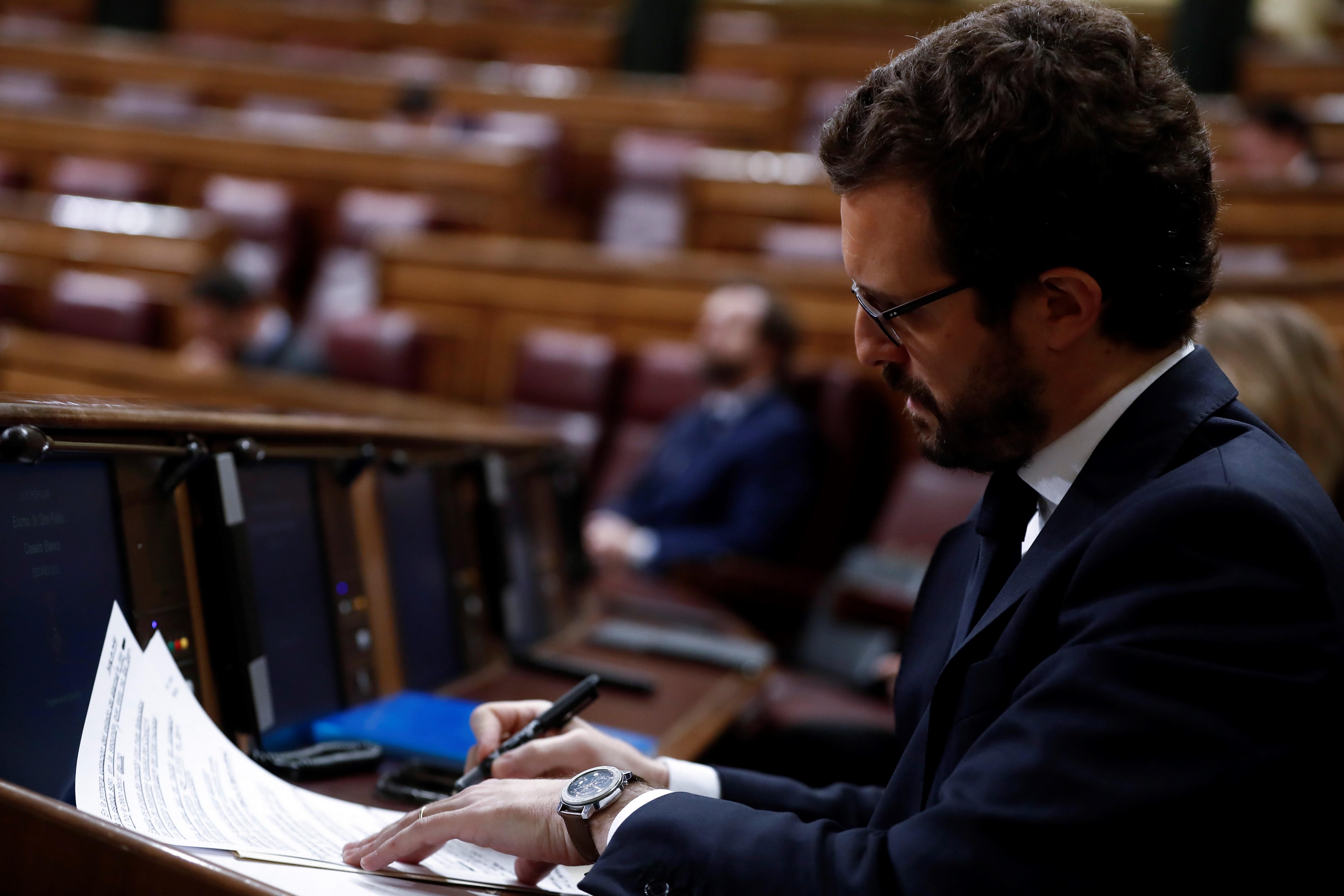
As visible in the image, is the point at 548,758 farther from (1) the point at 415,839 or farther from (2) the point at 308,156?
(2) the point at 308,156

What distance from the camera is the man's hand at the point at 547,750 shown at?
2.17 feet

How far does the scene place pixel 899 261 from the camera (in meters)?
0.57

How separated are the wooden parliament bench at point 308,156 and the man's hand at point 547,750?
2.80 metres

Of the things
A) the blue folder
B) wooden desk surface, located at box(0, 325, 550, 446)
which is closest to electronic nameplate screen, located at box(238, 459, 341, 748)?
the blue folder

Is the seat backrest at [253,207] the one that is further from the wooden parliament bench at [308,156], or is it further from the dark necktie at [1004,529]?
the dark necktie at [1004,529]

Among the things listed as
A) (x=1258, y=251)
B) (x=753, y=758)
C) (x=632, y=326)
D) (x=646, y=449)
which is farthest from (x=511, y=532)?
(x=1258, y=251)

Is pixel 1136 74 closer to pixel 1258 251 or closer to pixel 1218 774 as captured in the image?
pixel 1218 774

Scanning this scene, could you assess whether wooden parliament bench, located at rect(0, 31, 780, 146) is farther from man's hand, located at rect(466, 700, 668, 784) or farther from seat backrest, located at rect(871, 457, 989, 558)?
man's hand, located at rect(466, 700, 668, 784)

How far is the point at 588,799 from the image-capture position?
566 millimetres

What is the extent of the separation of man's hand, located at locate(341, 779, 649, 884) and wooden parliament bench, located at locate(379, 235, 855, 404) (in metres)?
2.06

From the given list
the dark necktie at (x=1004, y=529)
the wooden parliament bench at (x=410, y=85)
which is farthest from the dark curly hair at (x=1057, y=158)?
the wooden parliament bench at (x=410, y=85)

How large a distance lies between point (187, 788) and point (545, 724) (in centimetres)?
21

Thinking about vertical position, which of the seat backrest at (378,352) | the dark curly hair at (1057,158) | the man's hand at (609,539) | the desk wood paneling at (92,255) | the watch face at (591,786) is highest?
the desk wood paneling at (92,255)

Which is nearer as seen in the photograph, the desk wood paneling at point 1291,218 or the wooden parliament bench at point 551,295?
the wooden parliament bench at point 551,295
